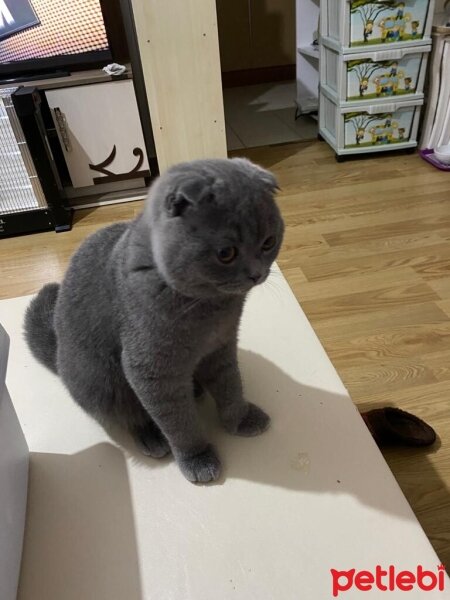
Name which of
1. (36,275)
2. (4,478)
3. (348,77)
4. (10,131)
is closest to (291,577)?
(4,478)

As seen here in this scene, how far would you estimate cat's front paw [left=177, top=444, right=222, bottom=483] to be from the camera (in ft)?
1.95

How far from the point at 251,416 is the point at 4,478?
0.31 metres

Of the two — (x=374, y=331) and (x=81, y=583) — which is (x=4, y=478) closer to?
(x=81, y=583)

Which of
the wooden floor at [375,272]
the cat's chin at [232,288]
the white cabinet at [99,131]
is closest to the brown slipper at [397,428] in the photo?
the wooden floor at [375,272]

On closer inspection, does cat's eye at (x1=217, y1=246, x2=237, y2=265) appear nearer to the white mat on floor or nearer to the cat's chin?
the cat's chin

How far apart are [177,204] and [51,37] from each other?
1.62 metres

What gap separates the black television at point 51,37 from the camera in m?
1.63

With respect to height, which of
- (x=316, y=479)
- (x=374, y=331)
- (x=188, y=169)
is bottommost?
(x=374, y=331)

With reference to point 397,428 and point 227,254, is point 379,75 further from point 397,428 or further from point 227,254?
point 227,254

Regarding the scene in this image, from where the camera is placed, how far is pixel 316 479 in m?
0.59

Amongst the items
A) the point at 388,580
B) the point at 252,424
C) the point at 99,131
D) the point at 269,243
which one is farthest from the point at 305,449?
the point at 99,131

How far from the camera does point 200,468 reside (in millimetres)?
595

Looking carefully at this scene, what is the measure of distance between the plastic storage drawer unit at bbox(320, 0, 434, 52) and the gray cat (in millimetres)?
1521

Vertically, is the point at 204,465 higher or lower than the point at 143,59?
lower
